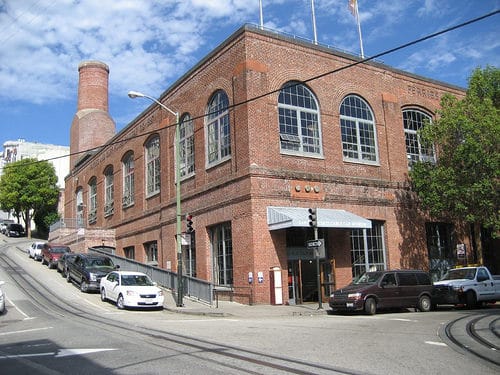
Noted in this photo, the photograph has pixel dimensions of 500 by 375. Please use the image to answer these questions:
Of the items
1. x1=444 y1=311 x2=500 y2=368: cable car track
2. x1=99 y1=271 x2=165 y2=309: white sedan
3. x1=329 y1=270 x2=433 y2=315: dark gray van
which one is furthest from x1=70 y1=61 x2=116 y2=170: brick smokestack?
x1=444 y1=311 x2=500 y2=368: cable car track

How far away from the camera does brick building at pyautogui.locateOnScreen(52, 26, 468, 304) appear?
22.7 meters

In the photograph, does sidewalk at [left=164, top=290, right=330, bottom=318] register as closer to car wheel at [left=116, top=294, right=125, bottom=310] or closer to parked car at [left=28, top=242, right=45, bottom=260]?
car wheel at [left=116, top=294, right=125, bottom=310]

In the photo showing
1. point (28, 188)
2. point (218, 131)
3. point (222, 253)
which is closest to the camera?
point (222, 253)

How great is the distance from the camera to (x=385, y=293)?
18.6 m

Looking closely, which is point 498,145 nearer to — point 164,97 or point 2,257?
point 164,97

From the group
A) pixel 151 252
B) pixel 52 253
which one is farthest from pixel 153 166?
pixel 52 253

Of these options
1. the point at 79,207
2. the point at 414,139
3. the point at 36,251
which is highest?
the point at 414,139

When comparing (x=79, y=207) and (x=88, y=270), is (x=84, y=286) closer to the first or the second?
(x=88, y=270)

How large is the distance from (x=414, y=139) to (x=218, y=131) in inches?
471

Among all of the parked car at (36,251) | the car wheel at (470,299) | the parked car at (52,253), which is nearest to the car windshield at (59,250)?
the parked car at (52,253)

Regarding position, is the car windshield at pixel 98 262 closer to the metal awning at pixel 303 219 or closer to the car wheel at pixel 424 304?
the metal awning at pixel 303 219

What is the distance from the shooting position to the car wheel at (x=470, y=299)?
68.8 ft

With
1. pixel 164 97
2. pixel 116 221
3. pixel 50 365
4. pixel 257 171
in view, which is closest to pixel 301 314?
pixel 257 171

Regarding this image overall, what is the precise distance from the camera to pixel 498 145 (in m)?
24.3
